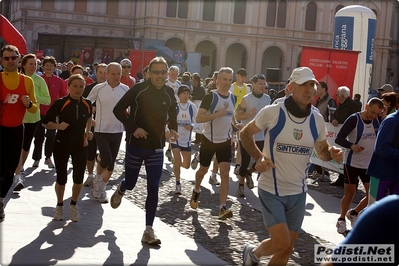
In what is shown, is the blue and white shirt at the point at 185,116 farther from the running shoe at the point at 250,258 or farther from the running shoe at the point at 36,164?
the running shoe at the point at 250,258

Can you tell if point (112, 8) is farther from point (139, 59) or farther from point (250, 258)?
point (250, 258)

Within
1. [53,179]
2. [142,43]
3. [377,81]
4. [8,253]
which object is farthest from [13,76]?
[377,81]

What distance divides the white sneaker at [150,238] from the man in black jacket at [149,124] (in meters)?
0.20

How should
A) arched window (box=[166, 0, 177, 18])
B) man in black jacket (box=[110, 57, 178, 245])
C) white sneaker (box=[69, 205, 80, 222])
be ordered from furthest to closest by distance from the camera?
A: 1. arched window (box=[166, 0, 177, 18])
2. white sneaker (box=[69, 205, 80, 222])
3. man in black jacket (box=[110, 57, 178, 245])

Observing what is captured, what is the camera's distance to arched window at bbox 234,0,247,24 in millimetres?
56459

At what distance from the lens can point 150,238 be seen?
263 inches

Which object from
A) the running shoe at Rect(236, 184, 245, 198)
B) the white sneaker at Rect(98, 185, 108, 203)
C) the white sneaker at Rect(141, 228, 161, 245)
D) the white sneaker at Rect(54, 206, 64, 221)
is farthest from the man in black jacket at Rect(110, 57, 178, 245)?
the running shoe at Rect(236, 184, 245, 198)

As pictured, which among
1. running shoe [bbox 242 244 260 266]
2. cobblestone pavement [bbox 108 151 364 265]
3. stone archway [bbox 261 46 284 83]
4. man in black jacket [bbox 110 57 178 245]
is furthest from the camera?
stone archway [bbox 261 46 284 83]

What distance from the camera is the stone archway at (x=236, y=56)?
58781 millimetres

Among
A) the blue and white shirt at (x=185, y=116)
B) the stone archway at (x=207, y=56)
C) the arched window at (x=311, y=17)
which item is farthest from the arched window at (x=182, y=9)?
the blue and white shirt at (x=185, y=116)

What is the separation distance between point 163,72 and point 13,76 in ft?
5.40

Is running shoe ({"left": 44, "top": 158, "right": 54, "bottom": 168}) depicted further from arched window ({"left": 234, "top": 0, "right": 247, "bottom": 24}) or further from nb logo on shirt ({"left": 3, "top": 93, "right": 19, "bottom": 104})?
arched window ({"left": 234, "top": 0, "right": 247, "bottom": 24})

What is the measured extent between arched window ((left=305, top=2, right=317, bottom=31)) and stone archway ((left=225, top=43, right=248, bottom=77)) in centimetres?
555

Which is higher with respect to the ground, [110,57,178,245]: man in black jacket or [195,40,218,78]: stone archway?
[195,40,218,78]: stone archway
